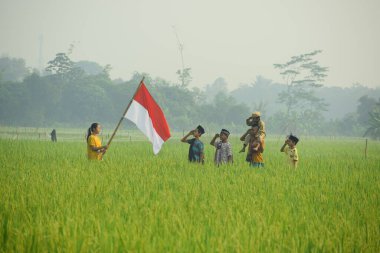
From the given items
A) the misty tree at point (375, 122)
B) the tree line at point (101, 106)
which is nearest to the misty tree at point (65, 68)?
the tree line at point (101, 106)

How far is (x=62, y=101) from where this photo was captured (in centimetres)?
5747

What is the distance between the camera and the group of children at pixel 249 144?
29.4ft

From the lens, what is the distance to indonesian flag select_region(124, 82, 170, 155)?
978cm

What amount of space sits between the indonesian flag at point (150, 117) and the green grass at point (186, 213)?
1428 millimetres

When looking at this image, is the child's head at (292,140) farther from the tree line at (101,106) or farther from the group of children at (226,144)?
the tree line at (101,106)

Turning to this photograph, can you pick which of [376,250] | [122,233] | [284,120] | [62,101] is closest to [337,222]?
[376,250]

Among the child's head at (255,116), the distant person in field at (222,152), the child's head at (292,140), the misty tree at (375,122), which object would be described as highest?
the misty tree at (375,122)

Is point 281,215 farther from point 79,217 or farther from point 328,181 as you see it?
point 328,181

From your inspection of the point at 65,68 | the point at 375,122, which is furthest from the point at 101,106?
the point at 375,122

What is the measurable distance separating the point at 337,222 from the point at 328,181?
3.98m

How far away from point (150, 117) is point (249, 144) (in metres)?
2.42

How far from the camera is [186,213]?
15.5 feet

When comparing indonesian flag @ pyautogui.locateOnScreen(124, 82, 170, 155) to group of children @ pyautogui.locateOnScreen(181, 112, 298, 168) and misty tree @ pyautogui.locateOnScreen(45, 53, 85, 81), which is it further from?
misty tree @ pyautogui.locateOnScreen(45, 53, 85, 81)

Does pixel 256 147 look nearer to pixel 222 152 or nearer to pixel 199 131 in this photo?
pixel 222 152
